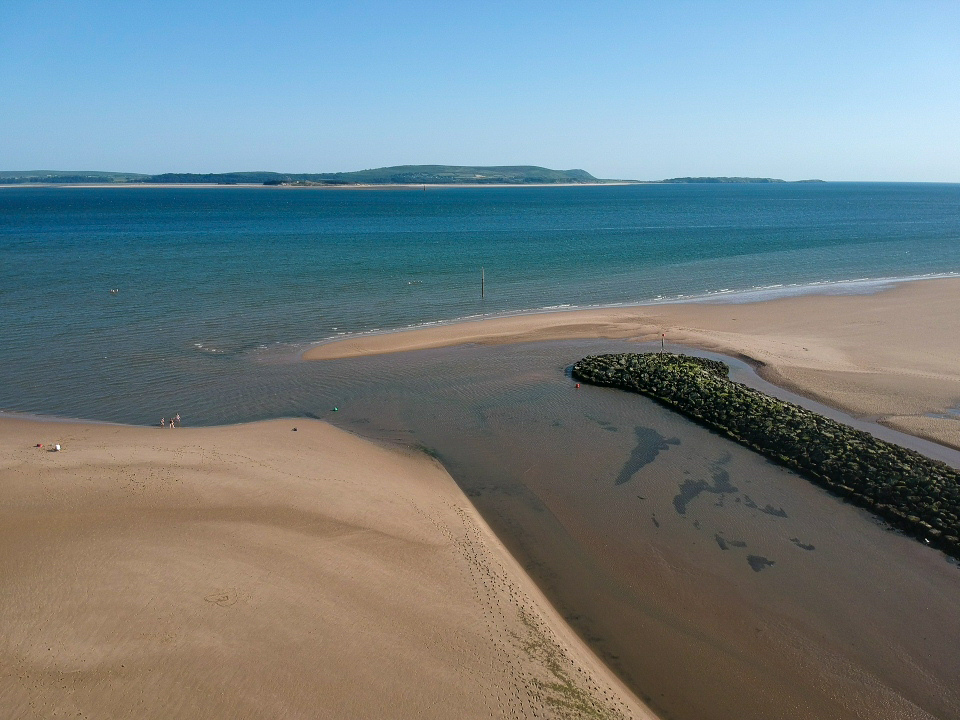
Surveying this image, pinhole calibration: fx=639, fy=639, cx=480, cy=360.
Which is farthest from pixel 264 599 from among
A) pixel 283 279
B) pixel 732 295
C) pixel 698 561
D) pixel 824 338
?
pixel 732 295

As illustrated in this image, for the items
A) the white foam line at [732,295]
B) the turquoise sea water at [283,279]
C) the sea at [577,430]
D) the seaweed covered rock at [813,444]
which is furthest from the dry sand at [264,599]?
the white foam line at [732,295]

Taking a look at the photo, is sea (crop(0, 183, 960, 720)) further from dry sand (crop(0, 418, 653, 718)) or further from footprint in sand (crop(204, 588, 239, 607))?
footprint in sand (crop(204, 588, 239, 607))

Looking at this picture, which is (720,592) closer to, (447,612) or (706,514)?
(706,514)

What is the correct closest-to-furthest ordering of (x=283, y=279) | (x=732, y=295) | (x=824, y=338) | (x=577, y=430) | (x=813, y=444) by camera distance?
1. (x=813, y=444)
2. (x=577, y=430)
3. (x=824, y=338)
4. (x=732, y=295)
5. (x=283, y=279)

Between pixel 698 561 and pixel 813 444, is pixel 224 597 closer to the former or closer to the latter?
pixel 698 561

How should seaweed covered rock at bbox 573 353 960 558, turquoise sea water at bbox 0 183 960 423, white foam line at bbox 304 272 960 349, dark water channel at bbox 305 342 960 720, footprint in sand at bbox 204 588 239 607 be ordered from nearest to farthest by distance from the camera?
dark water channel at bbox 305 342 960 720
footprint in sand at bbox 204 588 239 607
seaweed covered rock at bbox 573 353 960 558
turquoise sea water at bbox 0 183 960 423
white foam line at bbox 304 272 960 349

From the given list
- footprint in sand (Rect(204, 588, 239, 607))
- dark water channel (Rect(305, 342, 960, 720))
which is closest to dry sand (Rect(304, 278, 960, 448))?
dark water channel (Rect(305, 342, 960, 720))

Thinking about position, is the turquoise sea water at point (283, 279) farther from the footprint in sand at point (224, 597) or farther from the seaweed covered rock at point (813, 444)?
the seaweed covered rock at point (813, 444)
